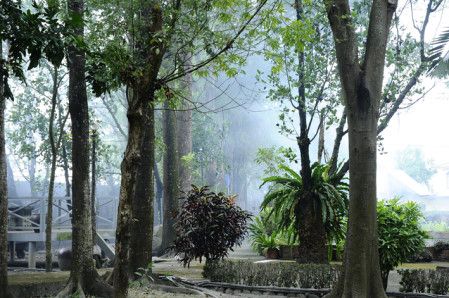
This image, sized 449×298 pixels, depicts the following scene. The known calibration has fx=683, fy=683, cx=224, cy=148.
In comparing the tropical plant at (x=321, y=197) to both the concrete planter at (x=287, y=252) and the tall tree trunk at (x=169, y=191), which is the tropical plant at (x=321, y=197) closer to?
the concrete planter at (x=287, y=252)

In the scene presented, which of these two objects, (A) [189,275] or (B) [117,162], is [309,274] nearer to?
(A) [189,275]

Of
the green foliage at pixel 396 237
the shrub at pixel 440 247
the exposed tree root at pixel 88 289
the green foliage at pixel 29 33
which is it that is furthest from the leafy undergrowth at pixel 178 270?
the green foliage at pixel 29 33

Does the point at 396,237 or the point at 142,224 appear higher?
the point at 142,224

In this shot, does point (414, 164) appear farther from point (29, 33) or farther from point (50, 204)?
point (29, 33)

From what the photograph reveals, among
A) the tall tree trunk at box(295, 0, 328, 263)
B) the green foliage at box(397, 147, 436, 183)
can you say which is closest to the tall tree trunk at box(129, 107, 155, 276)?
the tall tree trunk at box(295, 0, 328, 263)

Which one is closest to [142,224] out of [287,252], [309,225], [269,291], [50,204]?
[269,291]

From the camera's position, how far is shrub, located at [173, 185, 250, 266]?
15398 millimetres

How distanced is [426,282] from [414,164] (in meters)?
66.6

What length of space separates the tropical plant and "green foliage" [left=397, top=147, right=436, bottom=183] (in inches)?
2336

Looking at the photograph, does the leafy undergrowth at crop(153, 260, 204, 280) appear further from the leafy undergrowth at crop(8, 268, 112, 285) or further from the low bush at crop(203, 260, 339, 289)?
the leafy undergrowth at crop(8, 268, 112, 285)

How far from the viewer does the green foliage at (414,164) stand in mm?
72750

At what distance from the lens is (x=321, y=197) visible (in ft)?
48.6

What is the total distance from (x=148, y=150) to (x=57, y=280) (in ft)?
9.94

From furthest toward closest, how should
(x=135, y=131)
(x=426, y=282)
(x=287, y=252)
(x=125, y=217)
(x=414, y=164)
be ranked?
(x=414, y=164) → (x=287, y=252) → (x=426, y=282) → (x=135, y=131) → (x=125, y=217)
